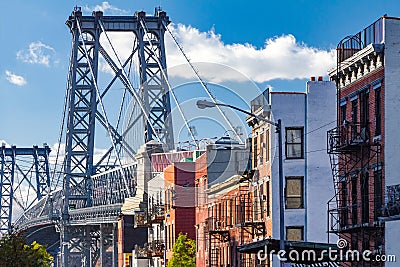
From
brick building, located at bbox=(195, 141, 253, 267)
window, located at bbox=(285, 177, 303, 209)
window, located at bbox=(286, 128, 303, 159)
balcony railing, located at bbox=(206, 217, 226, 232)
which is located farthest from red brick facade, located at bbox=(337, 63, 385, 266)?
balcony railing, located at bbox=(206, 217, 226, 232)

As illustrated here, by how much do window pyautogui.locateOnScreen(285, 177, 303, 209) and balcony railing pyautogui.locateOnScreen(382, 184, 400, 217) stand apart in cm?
1346

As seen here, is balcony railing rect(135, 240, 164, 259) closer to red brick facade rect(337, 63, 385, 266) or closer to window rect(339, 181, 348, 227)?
window rect(339, 181, 348, 227)

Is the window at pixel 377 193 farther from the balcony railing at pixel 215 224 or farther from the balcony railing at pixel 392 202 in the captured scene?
the balcony railing at pixel 215 224

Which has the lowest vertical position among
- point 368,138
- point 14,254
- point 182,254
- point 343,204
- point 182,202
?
point 182,254

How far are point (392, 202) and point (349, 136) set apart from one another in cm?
597

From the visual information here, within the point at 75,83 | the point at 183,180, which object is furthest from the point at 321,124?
the point at 75,83

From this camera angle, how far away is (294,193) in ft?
165

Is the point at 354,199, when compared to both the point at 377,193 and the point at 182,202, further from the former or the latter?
the point at 182,202

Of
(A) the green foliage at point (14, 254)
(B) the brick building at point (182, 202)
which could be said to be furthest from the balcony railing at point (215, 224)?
(A) the green foliage at point (14, 254)

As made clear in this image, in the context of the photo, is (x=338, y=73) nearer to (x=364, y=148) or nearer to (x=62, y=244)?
(x=364, y=148)

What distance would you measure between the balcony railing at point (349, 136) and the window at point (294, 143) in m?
7.61

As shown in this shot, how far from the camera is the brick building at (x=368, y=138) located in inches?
1489

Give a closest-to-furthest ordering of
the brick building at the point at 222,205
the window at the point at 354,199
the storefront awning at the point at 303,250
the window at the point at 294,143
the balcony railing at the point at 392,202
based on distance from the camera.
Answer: the balcony railing at the point at 392,202 < the storefront awning at the point at 303,250 < the window at the point at 354,199 < the window at the point at 294,143 < the brick building at the point at 222,205

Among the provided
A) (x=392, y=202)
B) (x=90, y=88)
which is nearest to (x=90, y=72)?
(x=90, y=88)
